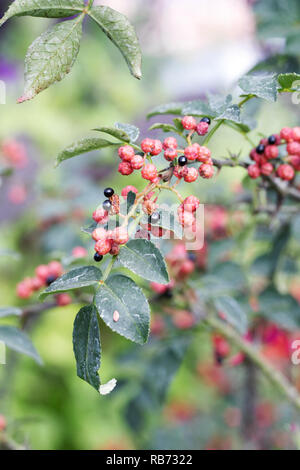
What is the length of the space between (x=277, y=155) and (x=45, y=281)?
1.54 ft

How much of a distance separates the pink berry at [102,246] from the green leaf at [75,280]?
0.04 m

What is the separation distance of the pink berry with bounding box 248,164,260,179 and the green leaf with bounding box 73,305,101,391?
0.93 ft

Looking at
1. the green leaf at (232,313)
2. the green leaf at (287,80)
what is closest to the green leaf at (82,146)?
the green leaf at (287,80)

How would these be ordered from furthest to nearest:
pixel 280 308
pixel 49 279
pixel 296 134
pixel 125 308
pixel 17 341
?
pixel 280 308 < pixel 49 279 < pixel 17 341 < pixel 296 134 < pixel 125 308

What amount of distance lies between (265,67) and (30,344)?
2.12 ft

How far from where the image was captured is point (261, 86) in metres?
0.53

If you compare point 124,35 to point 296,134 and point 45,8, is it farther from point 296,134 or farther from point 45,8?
point 296,134

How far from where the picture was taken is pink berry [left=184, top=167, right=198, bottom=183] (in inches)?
21.1

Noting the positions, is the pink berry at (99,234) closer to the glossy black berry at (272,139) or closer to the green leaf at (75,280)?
the green leaf at (75,280)

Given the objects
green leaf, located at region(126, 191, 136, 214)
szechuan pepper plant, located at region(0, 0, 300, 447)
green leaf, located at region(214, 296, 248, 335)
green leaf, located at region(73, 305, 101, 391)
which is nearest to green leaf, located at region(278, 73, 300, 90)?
szechuan pepper plant, located at region(0, 0, 300, 447)

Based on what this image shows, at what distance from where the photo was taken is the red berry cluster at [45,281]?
0.82 meters

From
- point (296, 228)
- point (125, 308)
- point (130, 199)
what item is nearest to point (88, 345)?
point (125, 308)

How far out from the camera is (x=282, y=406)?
147cm

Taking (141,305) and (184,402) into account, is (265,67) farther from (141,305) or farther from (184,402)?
(184,402)
